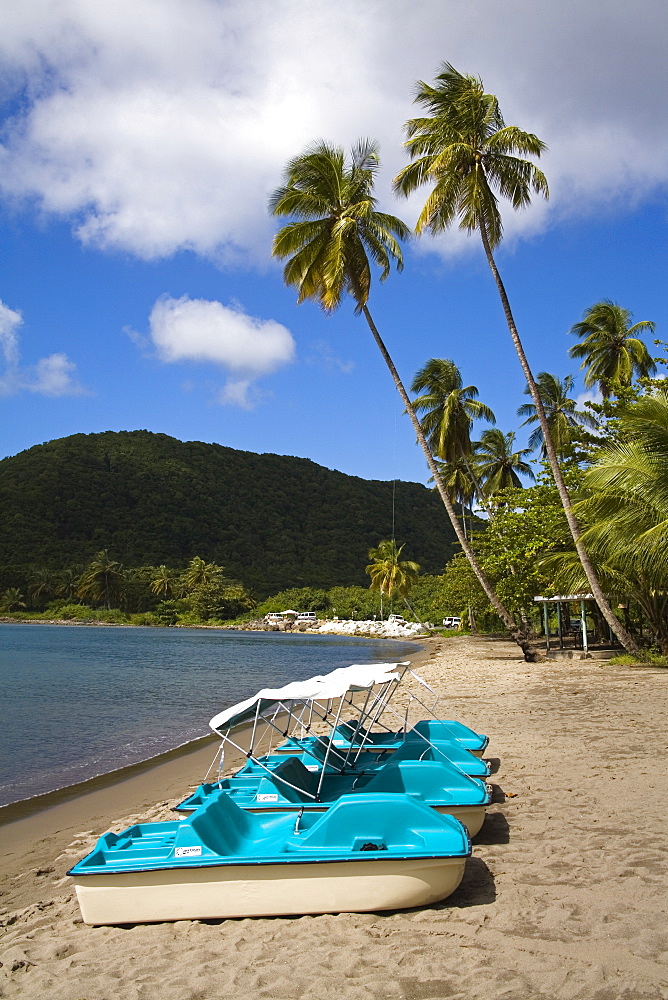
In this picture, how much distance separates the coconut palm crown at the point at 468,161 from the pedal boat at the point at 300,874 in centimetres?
1756

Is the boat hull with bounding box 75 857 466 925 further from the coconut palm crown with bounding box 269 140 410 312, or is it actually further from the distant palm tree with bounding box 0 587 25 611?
the distant palm tree with bounding box 0 587 25 611

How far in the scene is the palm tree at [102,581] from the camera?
99.9m

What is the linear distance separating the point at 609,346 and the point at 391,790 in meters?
32.3

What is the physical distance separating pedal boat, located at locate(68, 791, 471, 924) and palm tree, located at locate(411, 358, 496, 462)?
3267 centimetres

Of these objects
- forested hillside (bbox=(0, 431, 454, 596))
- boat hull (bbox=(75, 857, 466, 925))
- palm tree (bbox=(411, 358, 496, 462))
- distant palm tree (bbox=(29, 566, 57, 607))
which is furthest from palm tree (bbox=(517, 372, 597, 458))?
distant palm tree (bbox=(29, 566, 57, 607))

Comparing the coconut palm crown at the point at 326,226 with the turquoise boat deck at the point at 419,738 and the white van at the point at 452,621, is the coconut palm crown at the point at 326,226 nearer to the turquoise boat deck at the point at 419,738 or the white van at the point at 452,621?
the turquoise boat deck at the point at 419,738

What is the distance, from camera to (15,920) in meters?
5.91

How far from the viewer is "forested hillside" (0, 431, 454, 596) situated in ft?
348

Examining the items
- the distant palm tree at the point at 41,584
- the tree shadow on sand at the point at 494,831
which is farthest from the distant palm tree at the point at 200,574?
the tree shadow on sand at the point at 494,831

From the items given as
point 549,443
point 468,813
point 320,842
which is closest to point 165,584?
point 549,443

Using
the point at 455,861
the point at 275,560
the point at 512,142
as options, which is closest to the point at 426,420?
the point at 512,142

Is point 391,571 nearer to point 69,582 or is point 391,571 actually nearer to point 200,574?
point 200,574

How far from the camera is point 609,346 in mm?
34844

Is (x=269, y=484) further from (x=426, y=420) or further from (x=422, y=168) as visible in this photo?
(x=422, y=168)
